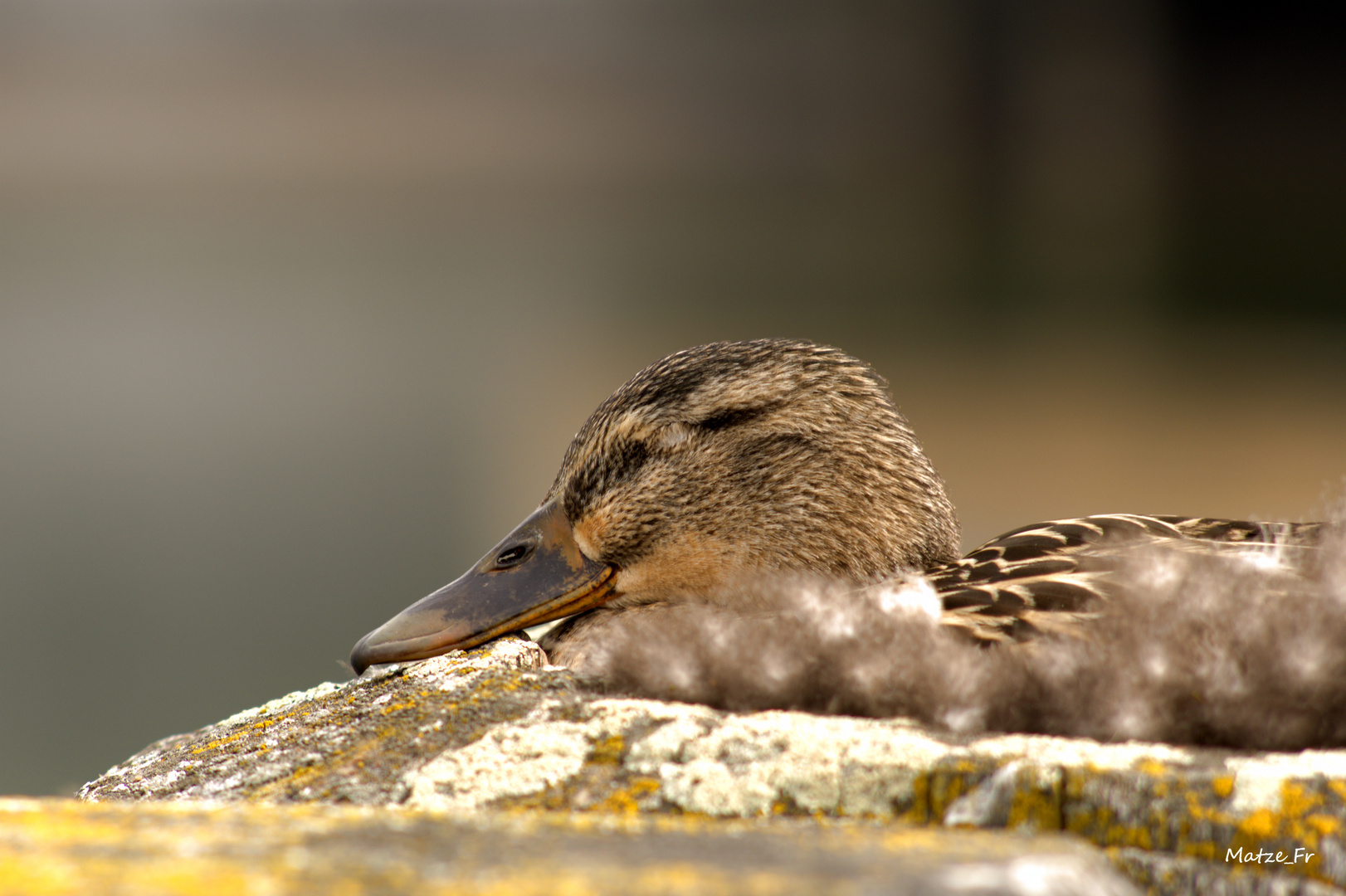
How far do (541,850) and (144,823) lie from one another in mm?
322

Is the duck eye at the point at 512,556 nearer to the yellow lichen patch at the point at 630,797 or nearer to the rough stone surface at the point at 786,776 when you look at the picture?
the rough stone surface at the point at 786,776

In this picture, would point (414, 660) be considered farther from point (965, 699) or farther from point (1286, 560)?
point (1286, 560)

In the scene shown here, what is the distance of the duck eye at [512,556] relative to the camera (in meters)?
2.00

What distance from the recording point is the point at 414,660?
69.2 inches

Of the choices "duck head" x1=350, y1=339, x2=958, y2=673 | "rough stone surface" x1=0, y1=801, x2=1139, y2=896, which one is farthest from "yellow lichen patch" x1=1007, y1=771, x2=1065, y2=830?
"duck head" x1=350, y1=339, x2=958, y2=673

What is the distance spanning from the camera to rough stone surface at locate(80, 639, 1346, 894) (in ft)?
2.98

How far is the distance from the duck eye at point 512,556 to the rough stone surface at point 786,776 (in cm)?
60

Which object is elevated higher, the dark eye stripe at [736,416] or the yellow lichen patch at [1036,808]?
the dark eye stripe at [736,416]

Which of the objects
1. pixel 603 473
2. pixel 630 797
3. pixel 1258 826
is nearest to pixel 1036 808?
pixel 1258 826

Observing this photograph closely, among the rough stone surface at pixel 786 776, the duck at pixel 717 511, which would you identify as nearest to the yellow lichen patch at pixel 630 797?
the rough stone surface at pixel 786 776

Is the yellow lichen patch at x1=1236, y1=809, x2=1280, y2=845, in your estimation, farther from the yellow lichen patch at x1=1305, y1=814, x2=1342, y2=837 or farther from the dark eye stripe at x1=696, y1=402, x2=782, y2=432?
the dark eye stripe at x1=696, y1=402, x2=782, y2=432

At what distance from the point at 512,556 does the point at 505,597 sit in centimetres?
11

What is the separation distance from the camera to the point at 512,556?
79.5 inches

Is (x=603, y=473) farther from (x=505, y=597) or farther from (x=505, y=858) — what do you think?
(x=505, y=858)
